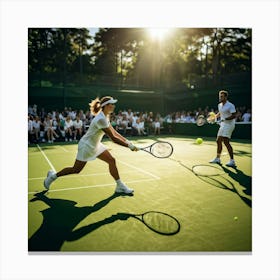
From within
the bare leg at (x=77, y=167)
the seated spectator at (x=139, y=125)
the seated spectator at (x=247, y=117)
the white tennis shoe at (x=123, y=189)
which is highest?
the seated spectator at (x=247, y=117)

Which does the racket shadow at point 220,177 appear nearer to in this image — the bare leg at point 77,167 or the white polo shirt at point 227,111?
the white polo shirt at point 227,111

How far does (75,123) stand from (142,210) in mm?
10029

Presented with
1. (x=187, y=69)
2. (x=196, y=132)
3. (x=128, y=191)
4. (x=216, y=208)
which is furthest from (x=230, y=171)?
(x=187, y=69)

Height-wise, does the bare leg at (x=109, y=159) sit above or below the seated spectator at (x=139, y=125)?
below

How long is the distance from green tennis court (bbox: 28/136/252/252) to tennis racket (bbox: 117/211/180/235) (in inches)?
1.5

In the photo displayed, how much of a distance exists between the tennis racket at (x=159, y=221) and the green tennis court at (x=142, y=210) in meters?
0.04

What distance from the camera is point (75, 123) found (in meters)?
12.9

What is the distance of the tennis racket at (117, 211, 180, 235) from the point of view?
3.06 meters

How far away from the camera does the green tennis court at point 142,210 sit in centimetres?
284

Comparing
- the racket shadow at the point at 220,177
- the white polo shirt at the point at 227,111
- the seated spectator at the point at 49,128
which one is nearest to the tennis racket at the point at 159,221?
the racket shadow at the point at 220,177

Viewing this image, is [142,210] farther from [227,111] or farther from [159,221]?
[227,111]

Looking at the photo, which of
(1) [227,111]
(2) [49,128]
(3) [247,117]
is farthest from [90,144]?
(3) [247,117]

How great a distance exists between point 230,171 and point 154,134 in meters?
10.5

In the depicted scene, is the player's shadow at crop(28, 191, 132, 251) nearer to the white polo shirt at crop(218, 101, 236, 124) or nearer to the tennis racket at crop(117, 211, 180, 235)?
the tennis racket at crop(117, 211, 180, 235)
